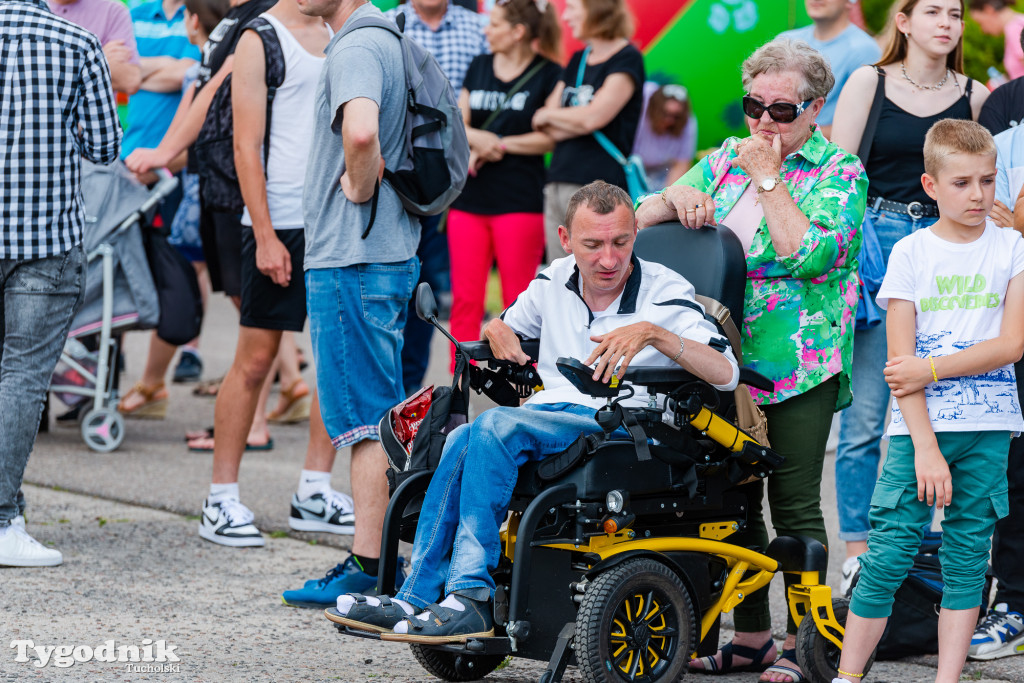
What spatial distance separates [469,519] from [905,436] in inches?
46.3

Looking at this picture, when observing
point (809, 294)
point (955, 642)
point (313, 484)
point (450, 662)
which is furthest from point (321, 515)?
point (955, 642)

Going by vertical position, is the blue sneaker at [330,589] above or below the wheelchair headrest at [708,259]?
below

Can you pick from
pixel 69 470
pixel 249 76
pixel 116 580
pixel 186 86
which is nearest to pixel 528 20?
pixel 186 86

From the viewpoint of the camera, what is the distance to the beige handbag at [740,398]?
12.5 feet

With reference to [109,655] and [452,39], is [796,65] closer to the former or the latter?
[109,655]

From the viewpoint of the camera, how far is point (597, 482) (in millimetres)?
3443

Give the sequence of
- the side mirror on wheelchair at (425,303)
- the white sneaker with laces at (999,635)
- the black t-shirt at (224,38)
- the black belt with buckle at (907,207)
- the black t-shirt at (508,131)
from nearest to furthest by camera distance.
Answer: the side mirror on wheelchair at (425,303) → the white sneaker with laces at (999,635) → the black belt with buckle at (907,207) → the black t-shirt at (224,38) → the black t-shirt at (508,131)

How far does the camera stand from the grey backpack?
455cm

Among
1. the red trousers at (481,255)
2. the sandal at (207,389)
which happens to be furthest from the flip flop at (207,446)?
the sandal at (207,389)

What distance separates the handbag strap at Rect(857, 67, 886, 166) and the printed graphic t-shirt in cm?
124

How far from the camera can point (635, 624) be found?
348 cm

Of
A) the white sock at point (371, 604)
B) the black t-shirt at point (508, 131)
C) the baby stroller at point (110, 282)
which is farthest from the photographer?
the black t-shirt at point (508, 131)

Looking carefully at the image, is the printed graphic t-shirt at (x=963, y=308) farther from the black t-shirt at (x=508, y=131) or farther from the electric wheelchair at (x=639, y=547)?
the black t-shirt at (x=508, y=131)

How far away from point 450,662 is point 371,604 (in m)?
0.42
